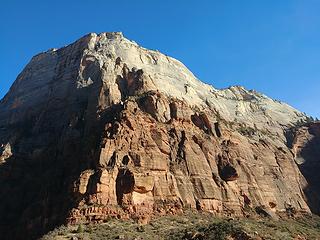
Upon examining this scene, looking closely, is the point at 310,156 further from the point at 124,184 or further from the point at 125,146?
the point at 124,184

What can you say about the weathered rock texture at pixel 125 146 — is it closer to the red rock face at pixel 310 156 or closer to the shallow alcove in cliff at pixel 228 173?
the shallow alcove in cliff at pixel 228 173

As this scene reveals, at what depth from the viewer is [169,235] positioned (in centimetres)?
6519

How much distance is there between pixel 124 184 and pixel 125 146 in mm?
9494

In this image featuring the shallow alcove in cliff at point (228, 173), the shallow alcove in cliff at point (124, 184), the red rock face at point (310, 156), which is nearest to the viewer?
the shallow alcove in cliff at point (124, 184)

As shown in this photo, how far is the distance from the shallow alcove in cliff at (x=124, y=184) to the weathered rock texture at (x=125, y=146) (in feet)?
0.49

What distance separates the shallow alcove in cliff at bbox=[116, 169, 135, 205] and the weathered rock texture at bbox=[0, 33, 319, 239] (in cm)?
15

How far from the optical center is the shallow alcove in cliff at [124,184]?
2864 inches

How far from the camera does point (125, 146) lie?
3204 inches

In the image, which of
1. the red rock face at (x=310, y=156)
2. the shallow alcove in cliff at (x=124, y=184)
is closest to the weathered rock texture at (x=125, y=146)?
the shallow alcove in cliff at (x=124, y=184)

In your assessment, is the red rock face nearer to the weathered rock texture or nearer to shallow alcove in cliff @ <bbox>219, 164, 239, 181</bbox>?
the weathered rock texture

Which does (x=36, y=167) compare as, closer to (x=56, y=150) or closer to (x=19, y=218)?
(x=56, y=150)

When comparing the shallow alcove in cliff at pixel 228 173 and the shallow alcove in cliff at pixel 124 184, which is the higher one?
the shallow alcove in cliff at pixel 228 173

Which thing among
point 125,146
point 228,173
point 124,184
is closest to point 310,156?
point 228,173

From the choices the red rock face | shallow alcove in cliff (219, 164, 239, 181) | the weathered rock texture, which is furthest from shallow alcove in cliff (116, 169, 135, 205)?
the red rock face
